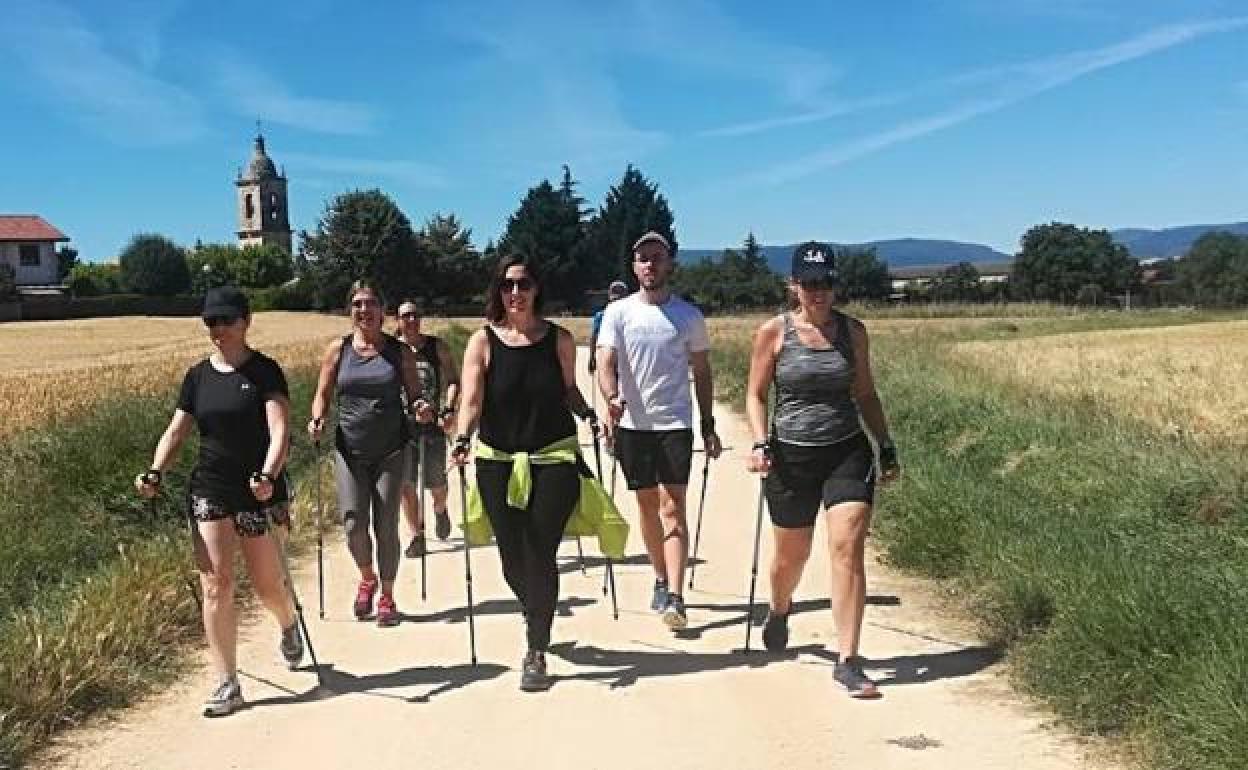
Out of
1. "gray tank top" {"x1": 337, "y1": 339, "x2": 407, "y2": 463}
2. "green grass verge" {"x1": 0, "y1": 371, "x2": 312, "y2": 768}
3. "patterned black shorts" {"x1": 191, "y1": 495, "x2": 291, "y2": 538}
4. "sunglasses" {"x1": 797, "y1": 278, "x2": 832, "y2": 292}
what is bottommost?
"green grass verge" {"x1": 0, "y1": 371, "x2": 312, "y2": 768}

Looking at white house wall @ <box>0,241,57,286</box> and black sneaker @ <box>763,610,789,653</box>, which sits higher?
white house wall @ <box>0,241,57,286</box>

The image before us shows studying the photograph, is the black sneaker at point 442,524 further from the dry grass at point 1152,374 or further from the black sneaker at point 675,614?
the dry grass at point 1152,374

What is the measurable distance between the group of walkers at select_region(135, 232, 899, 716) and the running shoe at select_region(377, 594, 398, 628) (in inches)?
27.6

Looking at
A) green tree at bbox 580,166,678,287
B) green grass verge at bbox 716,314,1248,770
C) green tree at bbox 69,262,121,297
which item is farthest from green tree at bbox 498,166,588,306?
green grass verge at bbox 716,314,1248,770

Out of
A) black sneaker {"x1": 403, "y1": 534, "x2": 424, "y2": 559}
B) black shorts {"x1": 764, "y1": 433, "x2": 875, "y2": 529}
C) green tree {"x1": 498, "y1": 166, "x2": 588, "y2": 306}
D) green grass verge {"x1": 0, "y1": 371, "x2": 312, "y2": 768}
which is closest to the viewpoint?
green grass verge {"x1": 0, "y1": 371, "x2": 312, "y2": 768}

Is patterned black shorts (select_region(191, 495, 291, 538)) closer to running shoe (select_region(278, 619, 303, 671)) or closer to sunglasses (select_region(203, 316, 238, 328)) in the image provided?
running shoe (select_region(278, 619, 303, 671))

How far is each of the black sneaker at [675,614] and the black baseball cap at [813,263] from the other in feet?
6.45

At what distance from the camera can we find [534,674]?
586 centimetres

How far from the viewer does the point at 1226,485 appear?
8359 millimetres

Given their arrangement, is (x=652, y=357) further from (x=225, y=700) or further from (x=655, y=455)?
(x=225, y=700)

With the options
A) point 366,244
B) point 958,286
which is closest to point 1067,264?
point 958,286

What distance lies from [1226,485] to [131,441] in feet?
28.8

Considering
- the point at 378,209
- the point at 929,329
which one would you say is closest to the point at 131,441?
the point at 929,329

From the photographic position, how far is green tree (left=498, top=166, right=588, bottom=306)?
8881cm
